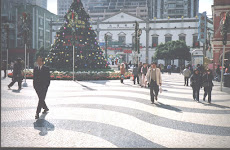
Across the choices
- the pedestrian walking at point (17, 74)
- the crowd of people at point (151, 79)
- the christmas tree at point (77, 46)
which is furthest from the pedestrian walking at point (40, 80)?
the christmas tree at point (77, 46)

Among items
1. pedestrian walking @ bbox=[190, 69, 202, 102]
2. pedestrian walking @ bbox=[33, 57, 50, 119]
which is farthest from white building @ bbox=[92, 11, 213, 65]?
pedestrian walking @ bbox=[33, 57, 50, 119]

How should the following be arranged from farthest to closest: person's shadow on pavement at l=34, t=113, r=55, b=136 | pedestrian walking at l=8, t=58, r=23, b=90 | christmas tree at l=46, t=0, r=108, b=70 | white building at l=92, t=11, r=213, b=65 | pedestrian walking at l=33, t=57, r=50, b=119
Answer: white building at l=92, t=11, r=213, b=65 → christmas tree at l=46, t=0, r=108, b=70 → pedestrian walking at l=8, t=58, r=23, b=90 → pedestrian walking at l=33, t=57, r=50, b=119 → person's shadow on pavement at l=34, t=113, r=55, b=136

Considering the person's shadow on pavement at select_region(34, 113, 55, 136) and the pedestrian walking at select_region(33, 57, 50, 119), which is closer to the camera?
the person's shadow on pavement at select_region(34, 113, 55, 136)

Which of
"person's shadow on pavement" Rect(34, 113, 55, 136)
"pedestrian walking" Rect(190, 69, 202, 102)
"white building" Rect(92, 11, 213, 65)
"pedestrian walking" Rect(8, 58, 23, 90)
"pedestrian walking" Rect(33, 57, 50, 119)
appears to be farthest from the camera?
"white building" Rect(92, 11, 213, 65)

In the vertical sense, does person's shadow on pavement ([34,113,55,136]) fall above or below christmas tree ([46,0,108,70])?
below

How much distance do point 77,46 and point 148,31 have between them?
40120mm

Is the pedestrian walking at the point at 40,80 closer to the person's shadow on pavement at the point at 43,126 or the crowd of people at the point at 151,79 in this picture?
the crowd of people at the point at 151,79

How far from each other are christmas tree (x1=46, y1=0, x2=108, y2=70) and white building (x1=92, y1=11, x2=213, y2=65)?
3415cm

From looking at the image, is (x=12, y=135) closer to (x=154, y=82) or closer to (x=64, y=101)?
(x=64, y=101)

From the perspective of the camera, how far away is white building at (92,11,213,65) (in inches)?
2243

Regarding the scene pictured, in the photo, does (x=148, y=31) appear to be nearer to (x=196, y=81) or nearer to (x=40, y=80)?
(x=196, y=81)

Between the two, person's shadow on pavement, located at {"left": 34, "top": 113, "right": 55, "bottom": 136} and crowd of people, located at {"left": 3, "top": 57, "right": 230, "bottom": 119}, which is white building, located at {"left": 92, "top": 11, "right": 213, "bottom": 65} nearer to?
crowd of people, located at {"left": 3, "top": 57, "right": 230, "bottom": 119}

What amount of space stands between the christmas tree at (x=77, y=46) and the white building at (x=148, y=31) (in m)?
34.1

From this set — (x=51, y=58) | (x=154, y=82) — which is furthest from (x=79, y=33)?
(x=154, y=82)
